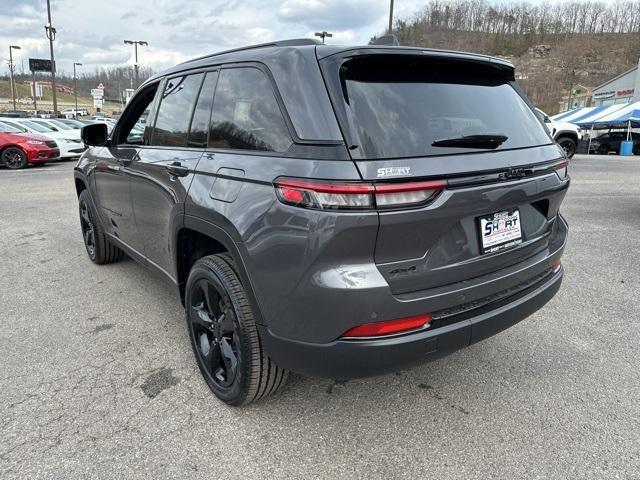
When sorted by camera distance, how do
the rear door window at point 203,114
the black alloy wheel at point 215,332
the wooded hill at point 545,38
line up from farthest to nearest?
the wooded hill at point 545,38, the rear door window at point 203,114, the black alloy wheel at point 215,332

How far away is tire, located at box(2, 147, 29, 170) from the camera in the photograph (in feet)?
48.0

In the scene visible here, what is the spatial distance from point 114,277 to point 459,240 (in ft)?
12.0

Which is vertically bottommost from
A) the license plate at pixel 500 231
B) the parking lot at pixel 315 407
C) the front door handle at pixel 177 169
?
the parking lot at pixel 315 407

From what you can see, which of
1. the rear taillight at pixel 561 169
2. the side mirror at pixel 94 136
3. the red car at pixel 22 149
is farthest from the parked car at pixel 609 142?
the side mirror at pixel 94 136

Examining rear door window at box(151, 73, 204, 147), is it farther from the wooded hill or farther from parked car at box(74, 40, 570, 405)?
the wooded hill

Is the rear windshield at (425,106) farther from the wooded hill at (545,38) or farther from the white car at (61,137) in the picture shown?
the wooded hill at (545,38)

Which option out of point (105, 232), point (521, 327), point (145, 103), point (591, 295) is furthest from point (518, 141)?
point (105, 232)

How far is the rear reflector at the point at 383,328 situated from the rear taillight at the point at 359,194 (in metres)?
0.48

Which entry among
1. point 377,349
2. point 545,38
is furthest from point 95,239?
point 545,38

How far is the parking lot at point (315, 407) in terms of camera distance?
2158 mm

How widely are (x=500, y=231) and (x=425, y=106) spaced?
2.22 feet

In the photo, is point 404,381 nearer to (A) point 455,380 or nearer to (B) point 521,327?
(A) point 455,380

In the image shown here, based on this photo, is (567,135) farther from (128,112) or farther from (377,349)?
(377,349)

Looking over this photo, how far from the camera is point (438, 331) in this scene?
205 centimetres
